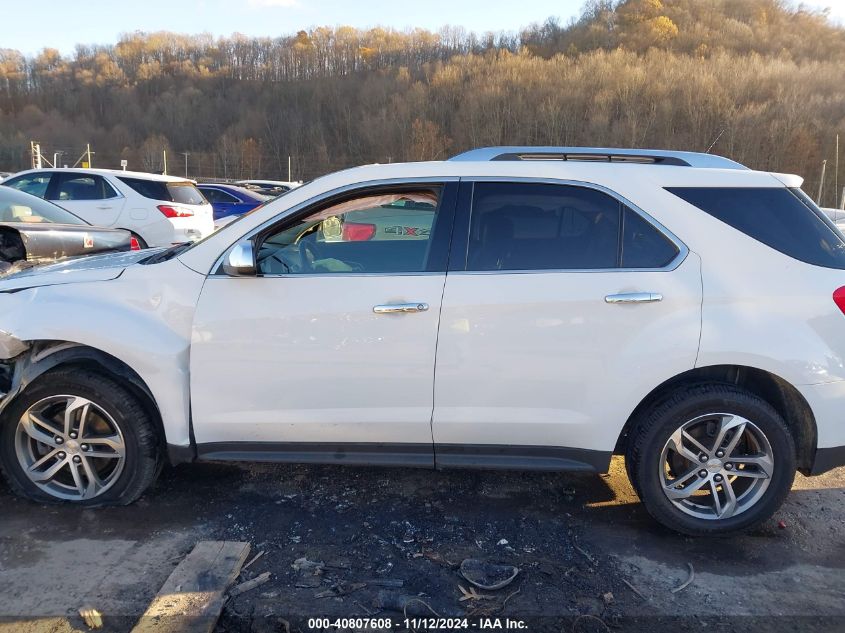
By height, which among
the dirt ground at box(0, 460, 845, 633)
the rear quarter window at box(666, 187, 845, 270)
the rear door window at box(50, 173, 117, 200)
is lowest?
the dirt ground at box(0, 460, 845, 633)

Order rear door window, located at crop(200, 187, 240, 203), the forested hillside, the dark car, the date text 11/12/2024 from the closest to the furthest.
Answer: the date text 11/12/2024 → the dark car → rear door window, located at crop(200, 187, 240, 203) → the forested hillside

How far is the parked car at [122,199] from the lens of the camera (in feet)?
34.0

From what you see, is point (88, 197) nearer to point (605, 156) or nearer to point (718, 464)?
point (605, 156)

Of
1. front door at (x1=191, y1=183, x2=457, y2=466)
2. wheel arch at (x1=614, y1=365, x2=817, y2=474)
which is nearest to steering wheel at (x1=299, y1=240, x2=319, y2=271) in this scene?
front door at (x1=191, y1=183, x2=457, y2=466)

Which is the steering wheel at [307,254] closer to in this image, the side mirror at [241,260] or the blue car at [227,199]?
the side mirror at [241,260]

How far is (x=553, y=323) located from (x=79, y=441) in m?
2.47

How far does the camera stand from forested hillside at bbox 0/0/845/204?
52.0 metres

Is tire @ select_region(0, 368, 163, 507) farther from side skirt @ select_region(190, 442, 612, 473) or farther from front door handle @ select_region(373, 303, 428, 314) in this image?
front door handle @ select_region(373, 303, 428, 314)

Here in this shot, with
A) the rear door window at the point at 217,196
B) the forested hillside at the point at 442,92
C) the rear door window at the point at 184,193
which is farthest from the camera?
the forested hillside at the point at 442,92

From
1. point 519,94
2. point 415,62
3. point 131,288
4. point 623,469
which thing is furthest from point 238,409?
point 415,62

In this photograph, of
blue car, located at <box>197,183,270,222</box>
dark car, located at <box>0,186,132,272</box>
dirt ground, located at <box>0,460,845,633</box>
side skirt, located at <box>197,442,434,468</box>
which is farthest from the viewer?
blue car, located at <box>197,183,270,222</box>

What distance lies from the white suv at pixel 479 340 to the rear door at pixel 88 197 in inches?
304

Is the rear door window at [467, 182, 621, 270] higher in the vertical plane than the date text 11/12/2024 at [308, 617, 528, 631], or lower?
higher

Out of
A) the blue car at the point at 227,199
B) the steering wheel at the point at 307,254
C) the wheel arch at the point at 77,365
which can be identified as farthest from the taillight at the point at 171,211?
the steering wheel at the point at 307,254
